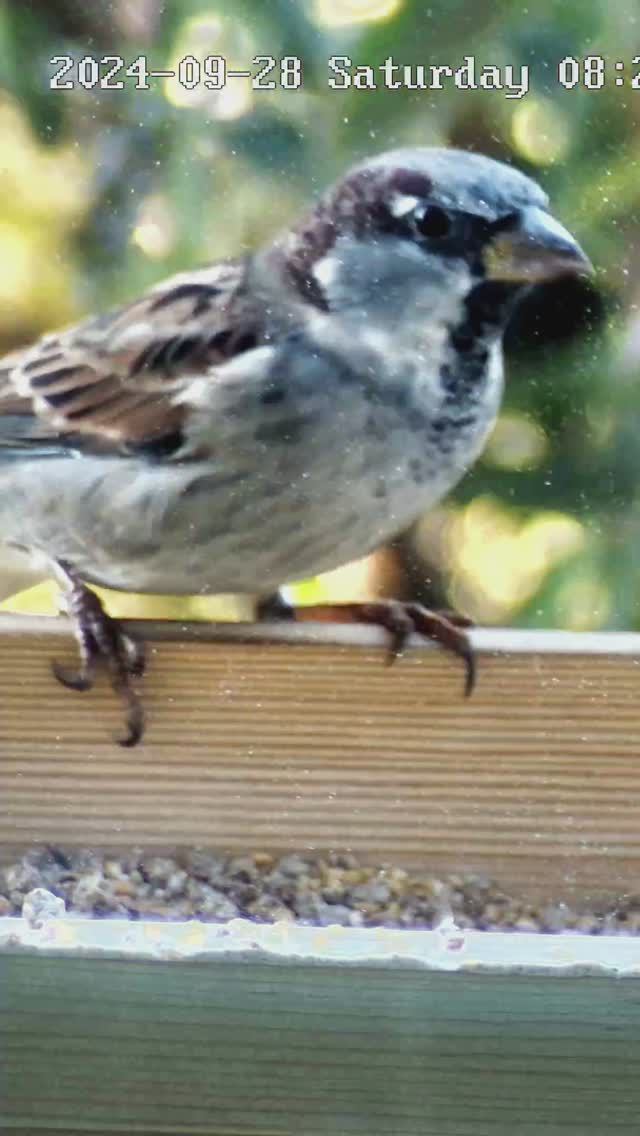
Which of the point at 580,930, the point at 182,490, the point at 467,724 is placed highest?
the point at 182,490

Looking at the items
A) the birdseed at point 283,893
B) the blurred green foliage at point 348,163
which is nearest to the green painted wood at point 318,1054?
the birdseed at point 283,893

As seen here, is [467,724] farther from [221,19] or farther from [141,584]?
[221,19]

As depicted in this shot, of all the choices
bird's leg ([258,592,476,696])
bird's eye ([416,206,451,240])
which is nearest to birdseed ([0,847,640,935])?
bird's leg ([258,592,476,696])

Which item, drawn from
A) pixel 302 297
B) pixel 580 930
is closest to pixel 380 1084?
pixel 580 930

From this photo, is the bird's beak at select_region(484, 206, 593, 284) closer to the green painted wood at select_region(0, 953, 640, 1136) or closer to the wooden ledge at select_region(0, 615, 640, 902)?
the wooden ledge at select_region(0, 615, 640, 902)

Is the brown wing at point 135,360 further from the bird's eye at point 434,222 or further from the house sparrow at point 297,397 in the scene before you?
the bird's eye at point 434,222
